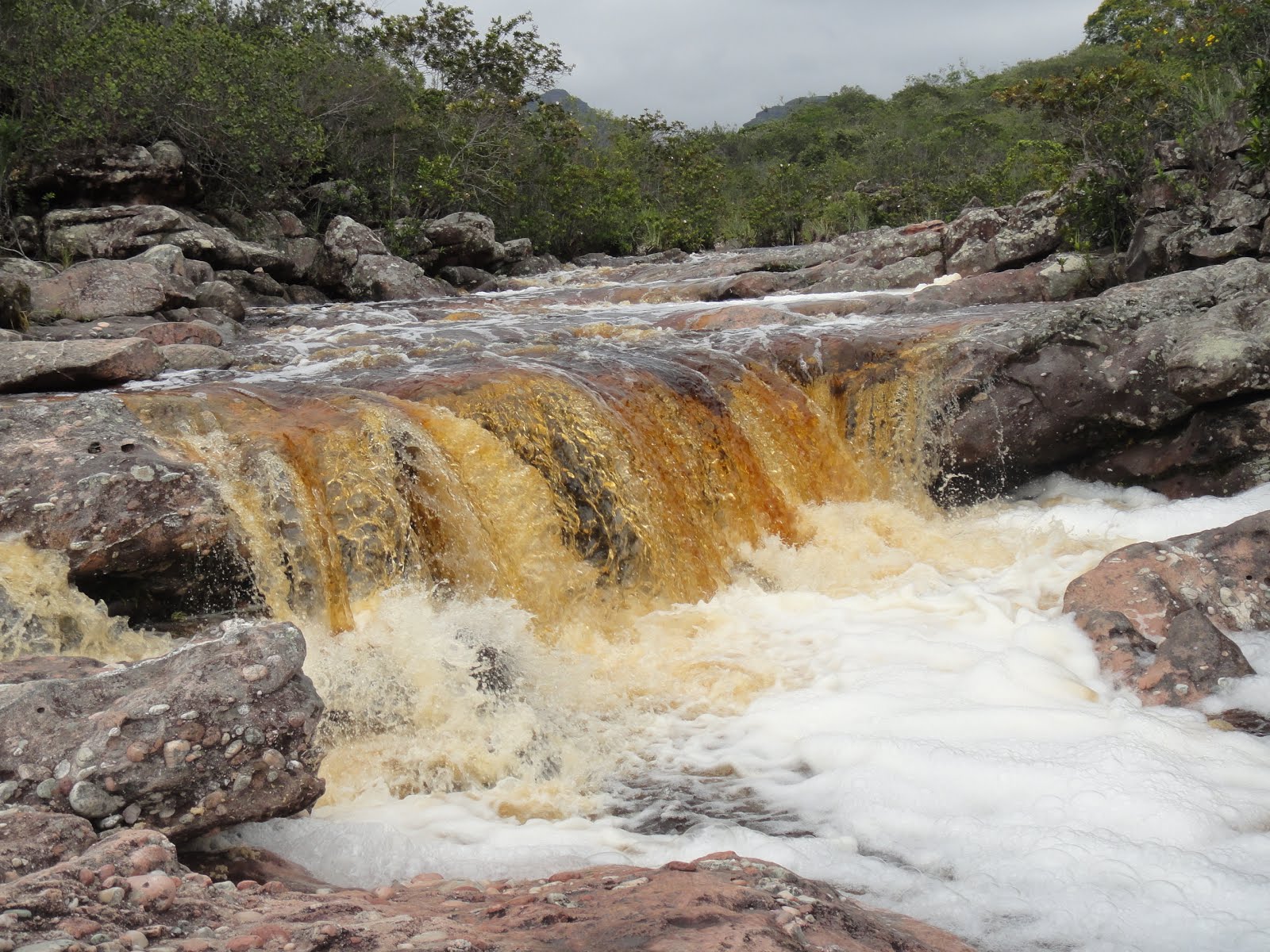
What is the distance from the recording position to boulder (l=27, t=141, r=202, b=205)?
11891 mm

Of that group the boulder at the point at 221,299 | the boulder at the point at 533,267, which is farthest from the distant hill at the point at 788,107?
the boulder at the point at 221,299

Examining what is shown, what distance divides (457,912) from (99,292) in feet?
29.3

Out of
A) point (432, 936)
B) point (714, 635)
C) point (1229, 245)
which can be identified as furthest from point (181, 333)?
point (1229, 245)

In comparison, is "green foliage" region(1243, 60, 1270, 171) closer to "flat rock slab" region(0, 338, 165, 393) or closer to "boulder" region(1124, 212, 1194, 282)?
"boulder" region(1124, 212, 1194, 282)

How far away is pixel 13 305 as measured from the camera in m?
8.11

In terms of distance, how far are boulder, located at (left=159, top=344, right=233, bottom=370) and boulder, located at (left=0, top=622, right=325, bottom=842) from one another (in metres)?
5.03

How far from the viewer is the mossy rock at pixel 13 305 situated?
26.3 feet

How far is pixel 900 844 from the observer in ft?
9.59

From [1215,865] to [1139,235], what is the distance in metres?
9.18

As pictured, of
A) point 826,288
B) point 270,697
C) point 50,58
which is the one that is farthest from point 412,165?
point 270,697

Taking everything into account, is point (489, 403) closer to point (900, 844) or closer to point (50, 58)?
point (900, 844)

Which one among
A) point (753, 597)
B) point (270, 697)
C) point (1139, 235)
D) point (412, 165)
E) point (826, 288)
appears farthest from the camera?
point (412, 165)

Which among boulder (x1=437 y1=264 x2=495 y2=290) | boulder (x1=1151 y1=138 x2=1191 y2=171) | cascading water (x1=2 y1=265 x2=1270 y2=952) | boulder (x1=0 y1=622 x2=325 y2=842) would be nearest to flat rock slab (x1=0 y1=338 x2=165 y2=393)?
cascading water (x1=2 y1=265 x2=1270 y2=952)

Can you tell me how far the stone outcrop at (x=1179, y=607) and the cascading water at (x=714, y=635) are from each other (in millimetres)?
143
